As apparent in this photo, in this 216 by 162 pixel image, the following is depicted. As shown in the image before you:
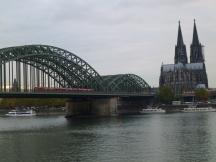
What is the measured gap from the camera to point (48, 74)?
443ft

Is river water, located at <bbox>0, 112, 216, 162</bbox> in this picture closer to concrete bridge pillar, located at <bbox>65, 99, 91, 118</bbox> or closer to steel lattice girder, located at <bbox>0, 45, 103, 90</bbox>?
steel lattice girder, located at <bbox>0, 45, 103, 90</bbox>

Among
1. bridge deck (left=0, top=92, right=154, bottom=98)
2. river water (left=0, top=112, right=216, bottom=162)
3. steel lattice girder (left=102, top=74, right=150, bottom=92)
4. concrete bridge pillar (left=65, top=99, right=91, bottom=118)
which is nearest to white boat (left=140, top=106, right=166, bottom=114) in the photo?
bridge deck (left=0, top=92, right=154, bottom=98)

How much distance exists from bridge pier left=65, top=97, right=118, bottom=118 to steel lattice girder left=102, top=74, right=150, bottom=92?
41.5 feet

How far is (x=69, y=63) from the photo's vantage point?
14038cm

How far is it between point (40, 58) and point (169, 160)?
87.2m

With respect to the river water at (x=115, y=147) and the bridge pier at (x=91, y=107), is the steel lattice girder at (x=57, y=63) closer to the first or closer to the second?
the bridge pier at (x=91, y=107)

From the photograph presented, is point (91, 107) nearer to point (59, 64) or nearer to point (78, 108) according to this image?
point (78, 108)

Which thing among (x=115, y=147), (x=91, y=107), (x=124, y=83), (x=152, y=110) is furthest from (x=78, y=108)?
(x=115, y=147)

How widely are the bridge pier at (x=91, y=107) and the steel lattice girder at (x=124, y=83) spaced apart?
12.6 metres

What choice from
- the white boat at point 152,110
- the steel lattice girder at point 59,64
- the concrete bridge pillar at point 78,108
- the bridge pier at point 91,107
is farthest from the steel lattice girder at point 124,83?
the concrete bridge pillar at point 78,108

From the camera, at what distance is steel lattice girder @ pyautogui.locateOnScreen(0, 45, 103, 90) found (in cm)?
11650

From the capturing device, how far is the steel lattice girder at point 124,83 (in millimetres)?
168788

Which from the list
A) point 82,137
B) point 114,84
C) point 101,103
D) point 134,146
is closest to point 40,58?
point 101,103

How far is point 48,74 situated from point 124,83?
2204 inches
